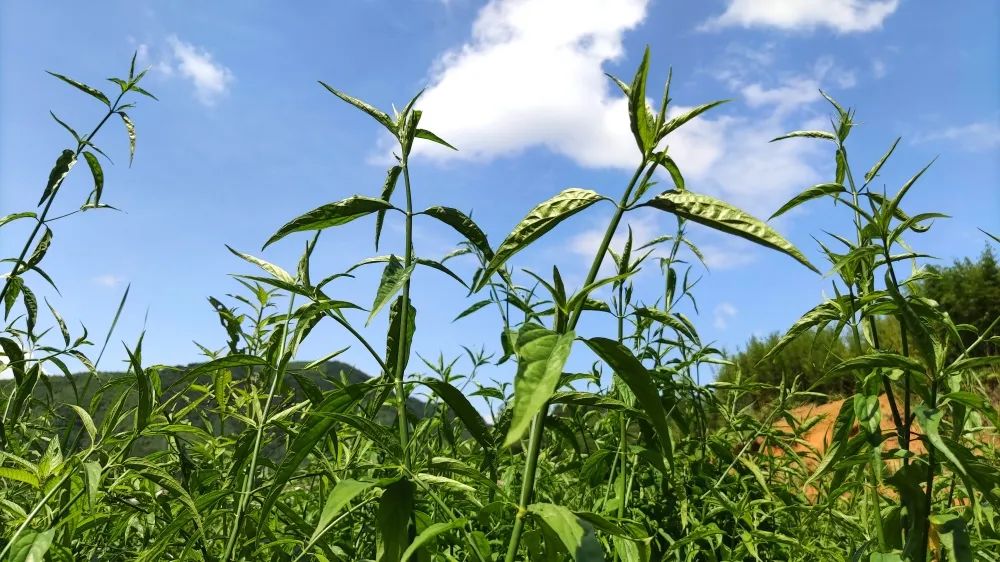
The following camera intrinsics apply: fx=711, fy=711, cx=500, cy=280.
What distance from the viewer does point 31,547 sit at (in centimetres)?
103

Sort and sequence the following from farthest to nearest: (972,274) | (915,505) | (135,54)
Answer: (972,274) → (135,54) → (915,505)

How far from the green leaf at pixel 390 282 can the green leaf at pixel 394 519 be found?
0.26 m

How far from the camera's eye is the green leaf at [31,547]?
101 centimetres

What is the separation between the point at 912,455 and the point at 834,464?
15cm

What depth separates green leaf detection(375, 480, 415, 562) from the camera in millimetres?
997

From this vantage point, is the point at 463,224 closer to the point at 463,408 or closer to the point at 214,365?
the point at 463,408

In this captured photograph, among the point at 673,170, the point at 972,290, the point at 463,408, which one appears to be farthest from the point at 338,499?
the point at 972,290

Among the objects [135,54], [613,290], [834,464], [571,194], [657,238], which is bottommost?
[834,464]

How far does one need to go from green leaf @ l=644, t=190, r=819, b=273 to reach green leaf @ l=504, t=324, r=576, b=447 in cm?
24

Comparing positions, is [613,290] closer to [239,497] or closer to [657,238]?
[657,238]

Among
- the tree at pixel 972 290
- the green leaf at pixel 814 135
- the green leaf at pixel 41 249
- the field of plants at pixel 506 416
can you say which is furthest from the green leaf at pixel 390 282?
the tree at pixel 972 290

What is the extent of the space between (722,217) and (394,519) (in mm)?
608

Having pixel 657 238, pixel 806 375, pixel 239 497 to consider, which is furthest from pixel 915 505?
pixel 806 375

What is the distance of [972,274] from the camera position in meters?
8.90
